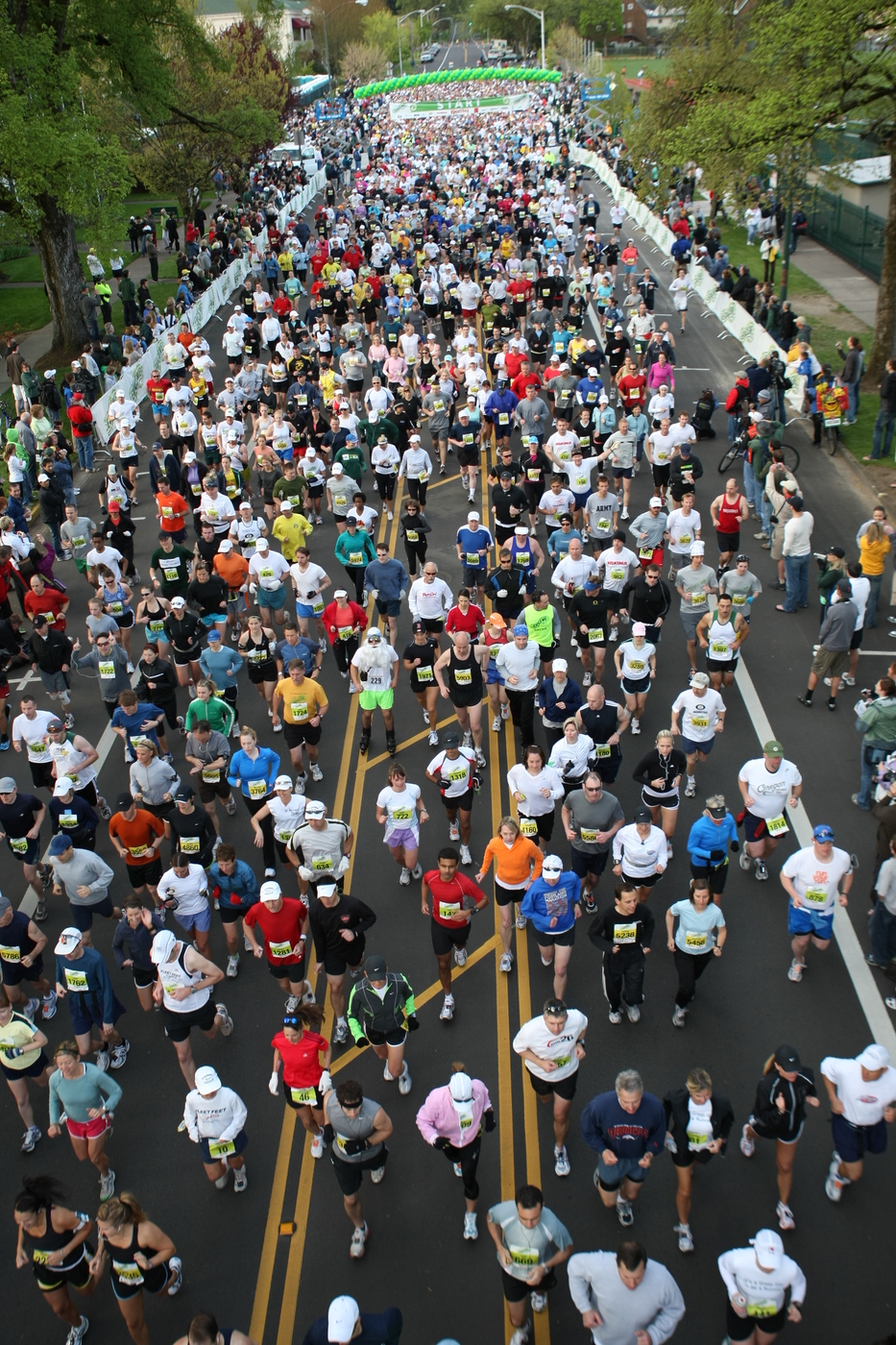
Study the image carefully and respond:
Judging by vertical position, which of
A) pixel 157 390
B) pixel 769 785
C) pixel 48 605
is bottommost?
pixel 769 785

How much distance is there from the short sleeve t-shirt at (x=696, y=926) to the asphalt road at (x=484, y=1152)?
86 cm

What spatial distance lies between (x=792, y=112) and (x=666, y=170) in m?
17.4

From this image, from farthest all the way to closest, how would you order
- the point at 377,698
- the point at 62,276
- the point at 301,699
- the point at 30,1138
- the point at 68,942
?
the point at 62,276
the point at 377,698
the point at 301,699
the point at 30,1138
the point at 68,942

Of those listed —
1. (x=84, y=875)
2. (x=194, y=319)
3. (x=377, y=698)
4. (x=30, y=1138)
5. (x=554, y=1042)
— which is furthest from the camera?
(x=194, y=319)

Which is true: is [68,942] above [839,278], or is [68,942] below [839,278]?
above

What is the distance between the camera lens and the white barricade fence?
24375 millimetres

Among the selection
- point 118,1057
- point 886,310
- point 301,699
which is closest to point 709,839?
point 301,699

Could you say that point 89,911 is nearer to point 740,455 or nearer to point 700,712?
point 700,712

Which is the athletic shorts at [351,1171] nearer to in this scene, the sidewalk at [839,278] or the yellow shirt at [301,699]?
the yellow shirt at [301,699]

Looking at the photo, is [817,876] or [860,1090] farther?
[817,876]

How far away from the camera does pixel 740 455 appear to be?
19.2m

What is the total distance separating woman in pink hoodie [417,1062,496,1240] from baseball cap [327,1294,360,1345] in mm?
1334

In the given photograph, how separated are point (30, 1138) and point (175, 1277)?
6.18 ft

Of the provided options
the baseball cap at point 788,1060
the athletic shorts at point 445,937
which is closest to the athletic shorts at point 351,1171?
the athletic shorts at point 445,937
